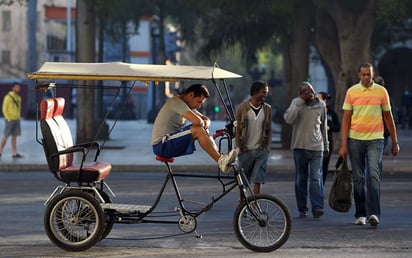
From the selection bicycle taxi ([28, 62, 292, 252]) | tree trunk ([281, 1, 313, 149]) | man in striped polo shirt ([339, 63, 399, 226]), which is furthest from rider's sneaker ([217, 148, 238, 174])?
tree trunk ([281, 1, 313, 149])

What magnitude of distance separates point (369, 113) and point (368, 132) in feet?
0.70

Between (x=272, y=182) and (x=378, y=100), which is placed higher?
(x=378, y=100)

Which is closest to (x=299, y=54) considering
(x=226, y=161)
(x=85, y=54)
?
(x=85, y=54)

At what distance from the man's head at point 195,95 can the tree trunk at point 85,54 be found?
1912 cm

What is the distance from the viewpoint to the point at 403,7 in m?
26.6

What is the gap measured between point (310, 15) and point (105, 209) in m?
21.0

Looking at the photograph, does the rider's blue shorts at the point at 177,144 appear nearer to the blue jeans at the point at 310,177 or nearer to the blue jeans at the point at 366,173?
the blue jeans at the point at 366,173

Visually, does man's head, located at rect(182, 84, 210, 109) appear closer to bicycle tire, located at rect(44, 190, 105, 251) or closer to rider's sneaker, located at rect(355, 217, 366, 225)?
bicycle tire, located at rect(44, 190, 105, 251)

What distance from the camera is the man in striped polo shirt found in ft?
43.8

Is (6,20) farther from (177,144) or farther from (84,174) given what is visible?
(177,144)

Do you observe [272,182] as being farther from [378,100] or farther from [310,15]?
[310,15]

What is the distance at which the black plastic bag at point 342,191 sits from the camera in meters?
13.6

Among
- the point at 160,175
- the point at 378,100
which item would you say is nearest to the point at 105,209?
the point at 378,100

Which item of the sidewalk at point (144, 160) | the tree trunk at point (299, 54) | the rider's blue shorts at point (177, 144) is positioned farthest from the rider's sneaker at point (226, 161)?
the tree trunk at point (299, 54)
